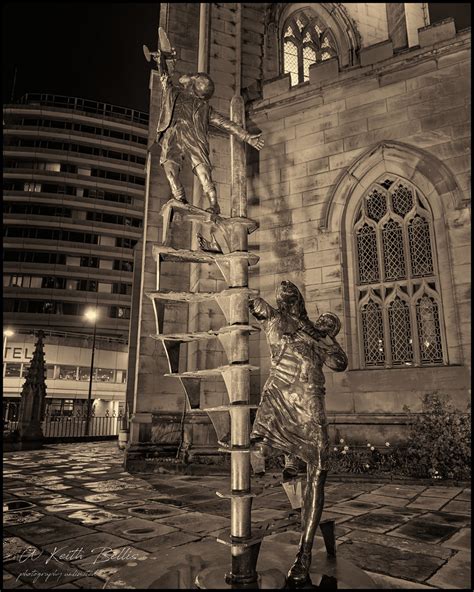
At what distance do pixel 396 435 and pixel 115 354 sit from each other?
125ft

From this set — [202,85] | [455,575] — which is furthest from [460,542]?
[202,85]

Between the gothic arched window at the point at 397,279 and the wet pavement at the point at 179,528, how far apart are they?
2.82m

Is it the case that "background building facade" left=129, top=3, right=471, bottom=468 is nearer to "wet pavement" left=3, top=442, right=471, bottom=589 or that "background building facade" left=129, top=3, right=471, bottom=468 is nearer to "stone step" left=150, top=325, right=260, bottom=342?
"wet pavement" left=3, top=442, right=471, bottom=589

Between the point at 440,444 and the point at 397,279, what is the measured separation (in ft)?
11.5

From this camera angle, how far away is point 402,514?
18.0 ft

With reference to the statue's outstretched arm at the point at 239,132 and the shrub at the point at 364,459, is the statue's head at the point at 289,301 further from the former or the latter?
the shrub at the point at 364,459

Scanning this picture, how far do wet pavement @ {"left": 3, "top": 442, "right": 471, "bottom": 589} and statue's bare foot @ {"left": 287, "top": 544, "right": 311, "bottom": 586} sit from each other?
0.27 meters

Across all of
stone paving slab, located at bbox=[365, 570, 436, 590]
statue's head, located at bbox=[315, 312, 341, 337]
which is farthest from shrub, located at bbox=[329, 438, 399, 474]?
statue's head, located at bbox=[315, 312, 341, 337]

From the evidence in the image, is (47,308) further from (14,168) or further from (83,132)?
(83,132)

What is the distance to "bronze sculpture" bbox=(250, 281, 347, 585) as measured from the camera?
3.49m

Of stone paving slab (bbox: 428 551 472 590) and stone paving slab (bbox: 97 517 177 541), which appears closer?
stone paving slab (bbox: 428 551 472 590)

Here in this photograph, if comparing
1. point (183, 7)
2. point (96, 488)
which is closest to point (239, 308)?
point (96, 488)

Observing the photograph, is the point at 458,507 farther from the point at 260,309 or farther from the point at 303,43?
the point at 303,43

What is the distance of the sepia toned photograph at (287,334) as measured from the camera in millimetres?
3623
